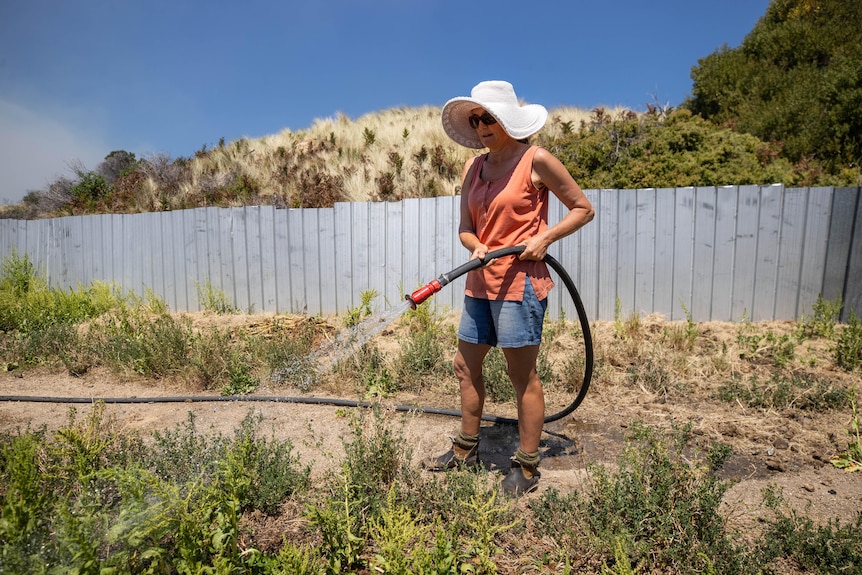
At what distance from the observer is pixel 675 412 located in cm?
389

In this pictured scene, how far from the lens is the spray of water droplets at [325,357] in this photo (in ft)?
15.3

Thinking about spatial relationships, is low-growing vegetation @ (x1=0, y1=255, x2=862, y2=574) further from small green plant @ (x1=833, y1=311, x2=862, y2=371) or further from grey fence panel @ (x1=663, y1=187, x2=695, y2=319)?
grey fence panel @ (x1=663, y1=187, x2=695, y2=319)

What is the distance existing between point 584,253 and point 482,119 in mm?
4184

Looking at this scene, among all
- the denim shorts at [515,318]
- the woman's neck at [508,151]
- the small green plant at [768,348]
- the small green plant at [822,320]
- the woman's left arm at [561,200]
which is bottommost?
the small green plant at [768,348]

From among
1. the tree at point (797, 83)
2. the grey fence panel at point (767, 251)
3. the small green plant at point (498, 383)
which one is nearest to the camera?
the small green plant at point (498, 383)

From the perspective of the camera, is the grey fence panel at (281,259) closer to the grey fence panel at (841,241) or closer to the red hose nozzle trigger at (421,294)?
the red hose nozzle trigger at (421,294)

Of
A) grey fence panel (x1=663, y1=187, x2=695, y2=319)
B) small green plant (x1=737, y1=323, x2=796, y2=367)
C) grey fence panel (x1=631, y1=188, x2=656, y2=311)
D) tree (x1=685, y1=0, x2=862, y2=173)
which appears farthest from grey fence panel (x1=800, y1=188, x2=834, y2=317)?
tree (x1=685, y1=0, x2=862, y2=173)

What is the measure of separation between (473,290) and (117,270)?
26.6 ft

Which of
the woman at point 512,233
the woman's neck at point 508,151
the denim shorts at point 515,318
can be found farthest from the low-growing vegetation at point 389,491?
the woman's neck at point 508,151

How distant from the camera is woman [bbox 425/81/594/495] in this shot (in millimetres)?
2531

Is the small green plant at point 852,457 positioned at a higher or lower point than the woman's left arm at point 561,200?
lower

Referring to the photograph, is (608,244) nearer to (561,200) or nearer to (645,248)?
(645,248)

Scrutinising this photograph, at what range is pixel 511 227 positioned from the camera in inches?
103

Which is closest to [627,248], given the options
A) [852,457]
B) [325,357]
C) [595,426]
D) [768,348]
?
[768,348]
